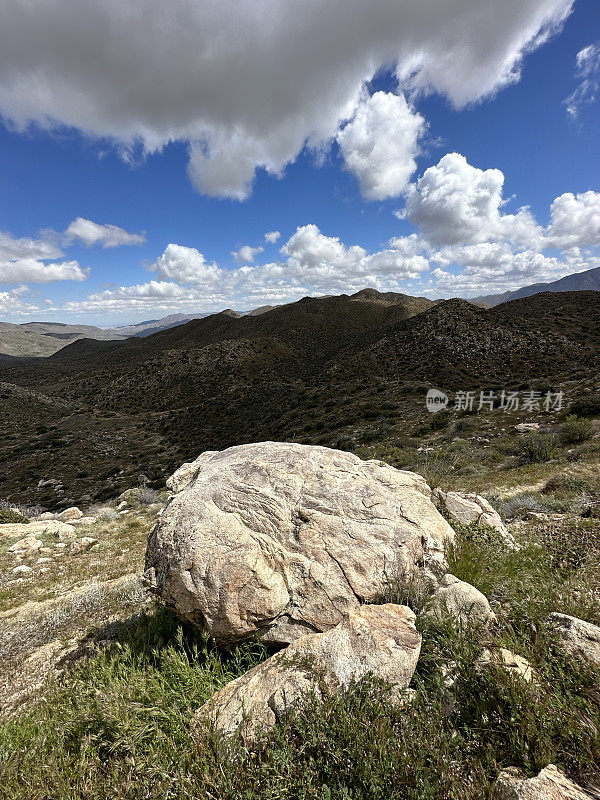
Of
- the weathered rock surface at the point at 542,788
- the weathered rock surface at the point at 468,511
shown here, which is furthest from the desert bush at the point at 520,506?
the weathered rock surface at the point at 542,788

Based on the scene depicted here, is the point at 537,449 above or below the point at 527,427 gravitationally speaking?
above

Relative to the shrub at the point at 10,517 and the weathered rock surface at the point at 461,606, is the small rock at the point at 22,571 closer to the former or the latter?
the shrub at the point at 10,517

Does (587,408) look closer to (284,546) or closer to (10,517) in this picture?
(284,546)

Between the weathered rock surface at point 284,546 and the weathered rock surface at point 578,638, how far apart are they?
140 centimetres

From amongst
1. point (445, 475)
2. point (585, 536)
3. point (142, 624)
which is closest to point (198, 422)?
point (445, 475)

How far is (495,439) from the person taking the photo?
16.6m

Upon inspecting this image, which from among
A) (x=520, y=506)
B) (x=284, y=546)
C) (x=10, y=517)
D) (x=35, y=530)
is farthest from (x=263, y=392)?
(x=284, y=546)

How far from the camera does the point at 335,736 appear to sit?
264 centimetres

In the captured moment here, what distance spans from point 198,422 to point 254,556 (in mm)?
35807

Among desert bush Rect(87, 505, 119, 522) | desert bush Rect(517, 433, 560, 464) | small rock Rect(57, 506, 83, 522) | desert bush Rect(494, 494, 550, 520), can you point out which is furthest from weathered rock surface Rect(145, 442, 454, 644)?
small rock Rect(57, 506, 83, 522)

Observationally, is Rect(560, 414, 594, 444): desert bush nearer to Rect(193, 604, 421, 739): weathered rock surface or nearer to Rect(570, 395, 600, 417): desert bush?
Rect(570, 395, 600, 417): desert bush

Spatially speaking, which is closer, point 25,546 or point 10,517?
point 25,546

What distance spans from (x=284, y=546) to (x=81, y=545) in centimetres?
1076

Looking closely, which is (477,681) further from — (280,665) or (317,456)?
(317,456)
